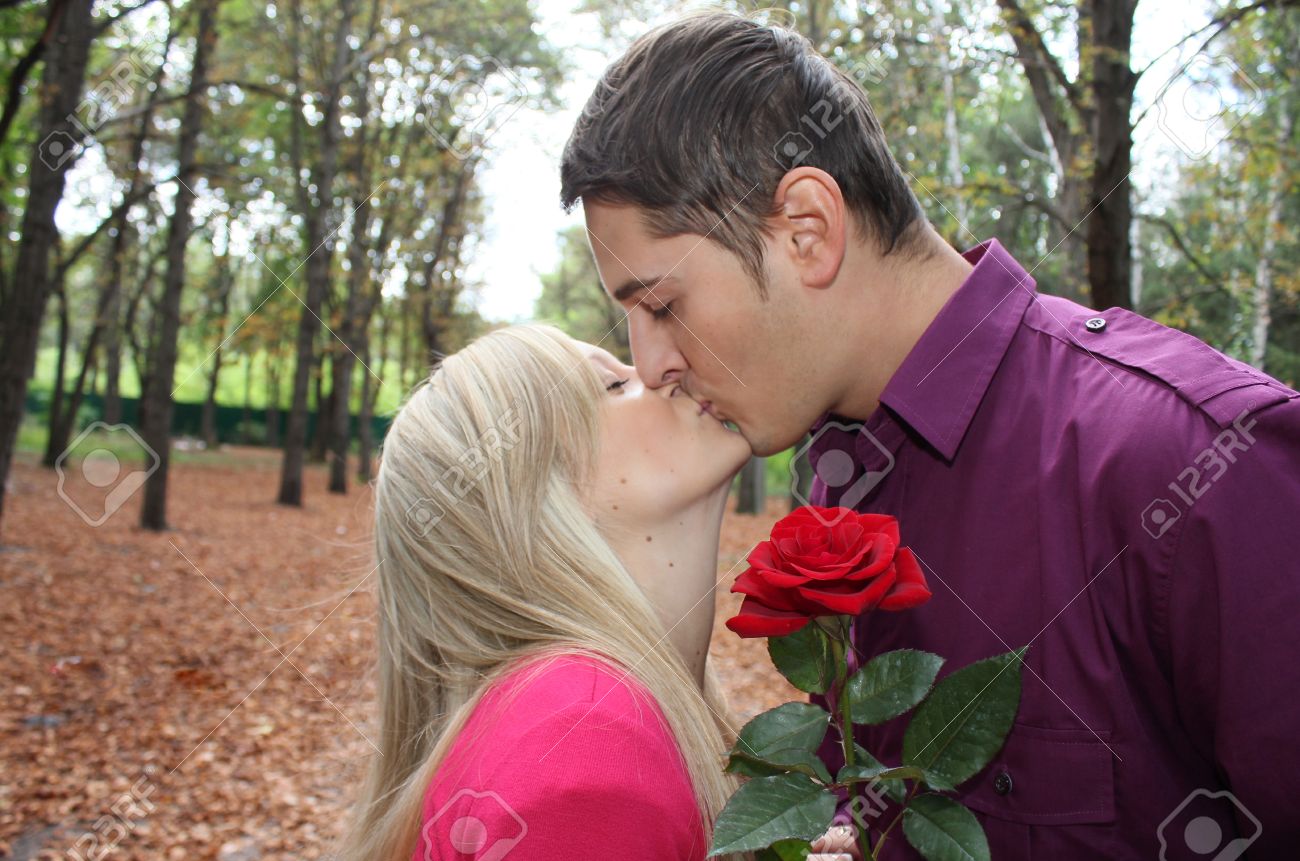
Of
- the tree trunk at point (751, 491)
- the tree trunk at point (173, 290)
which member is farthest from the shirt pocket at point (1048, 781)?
the tree trunk at point (751, 491)

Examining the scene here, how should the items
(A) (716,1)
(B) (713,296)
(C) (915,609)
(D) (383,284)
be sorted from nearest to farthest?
(C) (915,609) → (B) (713,296) → (A) (716,1) → (D) (383,284)

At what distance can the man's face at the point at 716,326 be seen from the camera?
2162 millimetres

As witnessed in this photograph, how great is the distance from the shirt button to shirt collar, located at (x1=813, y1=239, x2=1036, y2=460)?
0.57 metres

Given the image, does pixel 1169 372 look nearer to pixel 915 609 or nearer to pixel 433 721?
pixel 915 609

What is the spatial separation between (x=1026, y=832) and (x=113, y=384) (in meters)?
37.6

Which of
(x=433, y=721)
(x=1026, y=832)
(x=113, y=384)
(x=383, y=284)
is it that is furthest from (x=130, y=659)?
→ (x=113, y=384)

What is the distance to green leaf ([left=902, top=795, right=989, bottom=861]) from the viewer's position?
1.25 metres

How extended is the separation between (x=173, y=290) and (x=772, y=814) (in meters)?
14.0

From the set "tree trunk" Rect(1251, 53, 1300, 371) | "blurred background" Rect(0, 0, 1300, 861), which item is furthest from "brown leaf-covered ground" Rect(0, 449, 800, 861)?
"tree trunk" Rect(1251, 53, 1300, 371)

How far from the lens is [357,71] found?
20.9 meters

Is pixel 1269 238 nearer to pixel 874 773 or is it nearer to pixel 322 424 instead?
pixel 874 773

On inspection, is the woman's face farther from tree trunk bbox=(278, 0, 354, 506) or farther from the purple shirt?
tree trunk bbox=(278, 0, 354, 506)

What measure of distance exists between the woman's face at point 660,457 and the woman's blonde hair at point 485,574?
5cm

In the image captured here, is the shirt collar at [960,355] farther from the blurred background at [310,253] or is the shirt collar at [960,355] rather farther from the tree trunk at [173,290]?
the tree trunk at [173,290]
